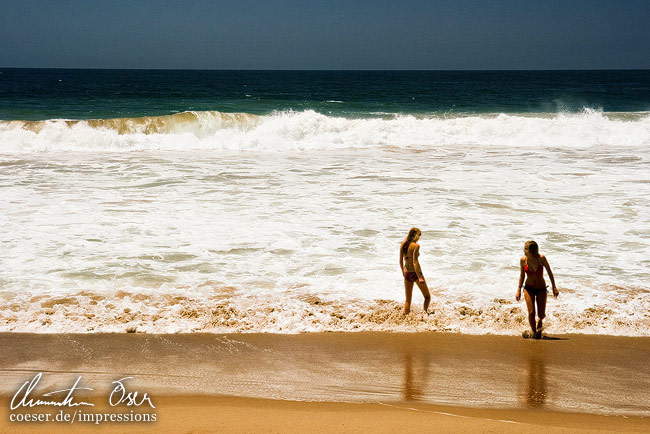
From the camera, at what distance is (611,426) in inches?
172

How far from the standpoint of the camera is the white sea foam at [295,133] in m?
22.5

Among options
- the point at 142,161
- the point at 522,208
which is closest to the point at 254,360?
the point at 522,208

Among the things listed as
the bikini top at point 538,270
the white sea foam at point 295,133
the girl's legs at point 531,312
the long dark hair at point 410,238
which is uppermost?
the white sea foam at point 295,133

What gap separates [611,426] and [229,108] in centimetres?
3561

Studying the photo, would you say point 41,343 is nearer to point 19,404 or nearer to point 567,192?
point 19,404

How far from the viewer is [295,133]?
2469 centimetres

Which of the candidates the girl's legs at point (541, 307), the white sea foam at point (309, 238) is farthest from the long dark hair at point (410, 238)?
the girl's legs at point (541, 307)

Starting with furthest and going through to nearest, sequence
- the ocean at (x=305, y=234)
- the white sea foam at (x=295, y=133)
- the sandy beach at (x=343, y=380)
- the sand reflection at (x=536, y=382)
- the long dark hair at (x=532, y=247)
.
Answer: the white sea foam at (x=295, y=133) < the ocean at (x=305, y=234) < the long dark hair at (x=532, y=247) < the sand reflection at (x=536, y=382) < the sandy beach at (x=343, y=380)

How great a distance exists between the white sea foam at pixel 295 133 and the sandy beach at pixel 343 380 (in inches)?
688

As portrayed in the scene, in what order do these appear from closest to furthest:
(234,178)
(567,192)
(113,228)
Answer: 1. (113,228)
2. (567,192)
3. (234,178)

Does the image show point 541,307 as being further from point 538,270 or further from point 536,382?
point 536,382

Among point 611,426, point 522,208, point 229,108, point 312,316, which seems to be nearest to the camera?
point 611,426
